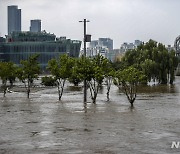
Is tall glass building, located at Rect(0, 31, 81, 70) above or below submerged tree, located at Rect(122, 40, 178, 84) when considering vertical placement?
above

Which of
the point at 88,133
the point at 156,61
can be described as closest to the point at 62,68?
the point at 88,133

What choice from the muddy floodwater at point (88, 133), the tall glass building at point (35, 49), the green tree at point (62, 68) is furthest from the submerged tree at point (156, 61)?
the tall glass building at point (35, 49)

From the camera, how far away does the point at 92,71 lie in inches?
1188

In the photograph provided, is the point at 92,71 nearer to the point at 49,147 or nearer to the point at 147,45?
the point at 49,147

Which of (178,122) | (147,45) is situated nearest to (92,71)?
(178,122)

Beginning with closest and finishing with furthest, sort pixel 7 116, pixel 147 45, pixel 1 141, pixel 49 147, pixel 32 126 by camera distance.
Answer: pixel 49 147 < pixel 1 141 < pixel 32 126 < pixel 7 116 < pixel 147 45

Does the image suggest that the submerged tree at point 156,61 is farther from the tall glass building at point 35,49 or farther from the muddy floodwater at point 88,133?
the tall glass building at point 35,49

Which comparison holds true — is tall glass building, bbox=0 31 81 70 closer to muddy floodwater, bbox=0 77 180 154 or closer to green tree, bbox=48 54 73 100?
green tree, bbox=48 54 73 100

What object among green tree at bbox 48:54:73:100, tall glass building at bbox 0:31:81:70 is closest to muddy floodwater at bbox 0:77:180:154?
green tree at bbox 48:54:73:100

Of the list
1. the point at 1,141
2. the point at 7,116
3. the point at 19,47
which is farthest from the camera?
the point at 19,47

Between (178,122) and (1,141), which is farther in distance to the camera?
(178,122)

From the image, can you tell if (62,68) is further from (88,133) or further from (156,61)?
(156,61)

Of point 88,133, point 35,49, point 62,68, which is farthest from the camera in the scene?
point 35,49

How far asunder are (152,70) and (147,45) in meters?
7.13
